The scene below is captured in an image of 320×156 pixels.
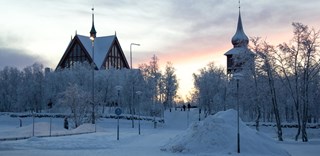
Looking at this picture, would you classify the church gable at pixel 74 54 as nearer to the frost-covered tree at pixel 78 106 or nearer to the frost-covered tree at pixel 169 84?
the frost-covered tree at pixel 169 84

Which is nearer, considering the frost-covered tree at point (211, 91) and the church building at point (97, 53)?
the frost-covered tree at point (211, 91)

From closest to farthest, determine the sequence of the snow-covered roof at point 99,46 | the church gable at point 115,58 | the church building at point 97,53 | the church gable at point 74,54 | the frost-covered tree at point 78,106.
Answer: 1. the frost-covered tree at point 78,106
2. the church building at point 97,53
3. the snow-covered roof at point 99,46
4. the church gable at point 74,54
5. the church gable at point 115,58

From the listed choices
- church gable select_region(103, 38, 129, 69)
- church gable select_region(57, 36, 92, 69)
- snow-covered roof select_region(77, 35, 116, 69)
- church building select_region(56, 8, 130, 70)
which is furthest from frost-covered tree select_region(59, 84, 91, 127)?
church gable select_region(103, 38, 129, 69)

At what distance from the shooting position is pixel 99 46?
13300 cm

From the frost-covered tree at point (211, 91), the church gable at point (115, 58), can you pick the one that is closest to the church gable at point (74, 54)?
the church gable at point (115, 58)

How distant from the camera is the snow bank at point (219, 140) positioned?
81.1 feet

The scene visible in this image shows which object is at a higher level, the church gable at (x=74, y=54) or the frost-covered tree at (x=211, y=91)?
the church gable at (x=74, y=54)

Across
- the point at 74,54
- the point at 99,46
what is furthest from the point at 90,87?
the point at 99,46

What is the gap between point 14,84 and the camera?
97500mm

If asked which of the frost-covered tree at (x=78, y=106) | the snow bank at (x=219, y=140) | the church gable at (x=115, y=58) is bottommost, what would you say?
the snow bank at (x=219, y=140)

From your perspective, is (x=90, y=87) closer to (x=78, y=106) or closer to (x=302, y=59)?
(x=78, y=106)

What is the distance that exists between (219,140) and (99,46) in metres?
111

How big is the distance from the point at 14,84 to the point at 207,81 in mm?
41524

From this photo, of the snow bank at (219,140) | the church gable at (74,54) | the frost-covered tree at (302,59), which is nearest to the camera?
the snow bank at (219,140)
